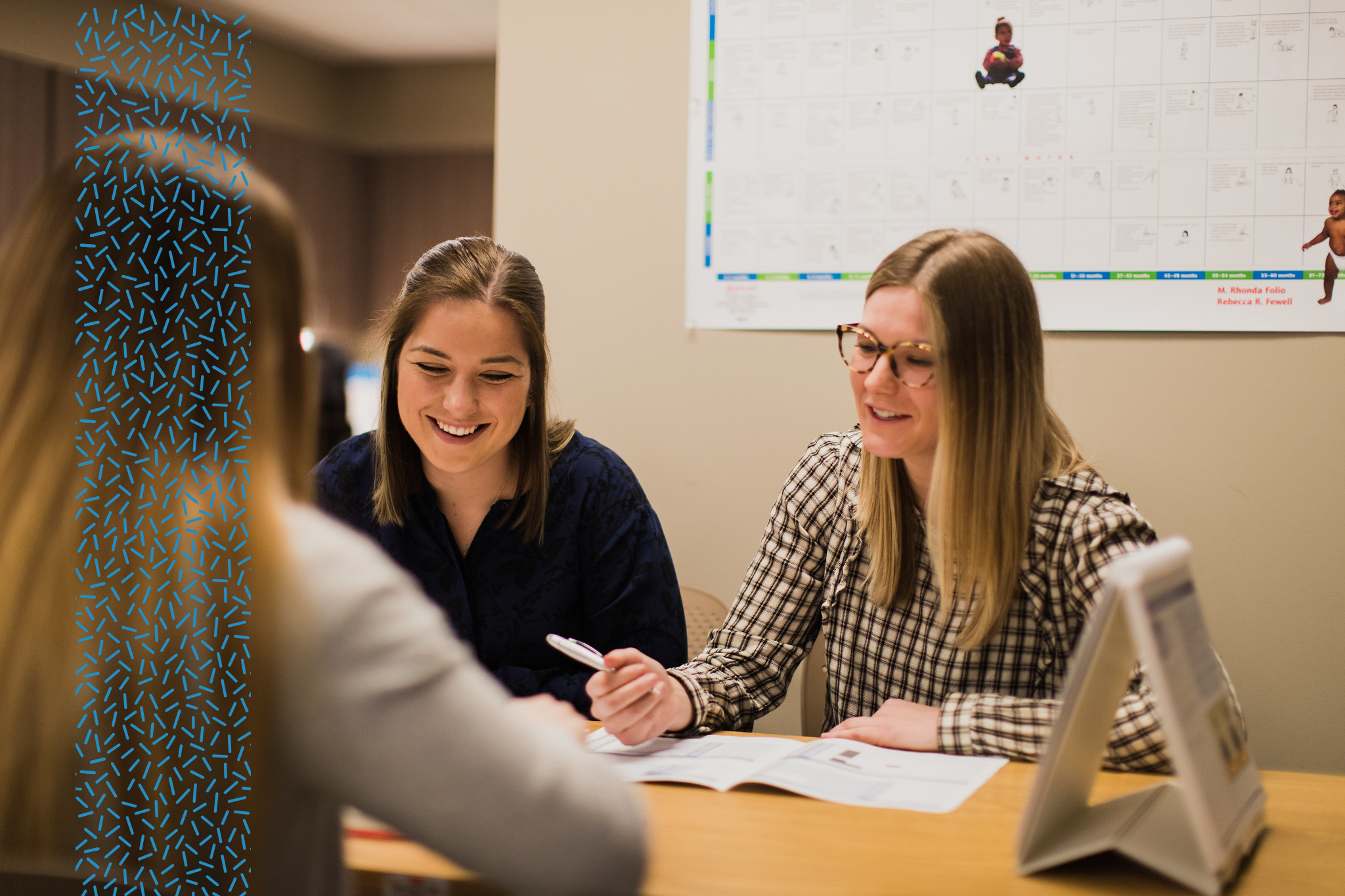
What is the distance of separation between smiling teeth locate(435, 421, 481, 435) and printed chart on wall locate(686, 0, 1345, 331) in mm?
722

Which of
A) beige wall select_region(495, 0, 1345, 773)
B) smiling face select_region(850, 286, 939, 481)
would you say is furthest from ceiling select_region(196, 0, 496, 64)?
smiling face select_region(850, 286, 939, 481)


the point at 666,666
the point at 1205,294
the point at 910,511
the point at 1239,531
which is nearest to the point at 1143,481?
the point at 1239,531

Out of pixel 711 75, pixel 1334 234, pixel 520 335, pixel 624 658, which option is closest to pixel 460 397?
pixel 520 335

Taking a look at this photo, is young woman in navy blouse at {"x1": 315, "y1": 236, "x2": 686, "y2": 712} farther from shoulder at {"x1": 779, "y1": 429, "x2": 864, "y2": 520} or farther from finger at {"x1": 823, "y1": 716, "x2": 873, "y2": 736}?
finger at {"x1": 823, "y1": 716, "x2": 873, "y2": 736}

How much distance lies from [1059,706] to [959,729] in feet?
0.77

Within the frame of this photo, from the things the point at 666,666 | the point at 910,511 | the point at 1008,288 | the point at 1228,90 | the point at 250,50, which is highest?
the point at 250,50

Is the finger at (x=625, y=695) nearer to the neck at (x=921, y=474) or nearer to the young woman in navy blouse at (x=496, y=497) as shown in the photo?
the young woman in navy blouse at (x=496, y=497)

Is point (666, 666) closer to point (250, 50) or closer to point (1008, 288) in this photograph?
point (1008, 288)

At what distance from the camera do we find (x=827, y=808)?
1.07 metres

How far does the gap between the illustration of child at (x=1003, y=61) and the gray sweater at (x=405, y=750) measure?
1.84 metres

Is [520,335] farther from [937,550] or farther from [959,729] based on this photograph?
[959,729]

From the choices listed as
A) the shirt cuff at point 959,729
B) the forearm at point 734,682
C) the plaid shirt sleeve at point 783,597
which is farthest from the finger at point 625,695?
the shirt cuff at point 959,729

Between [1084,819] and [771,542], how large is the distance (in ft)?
2.49
